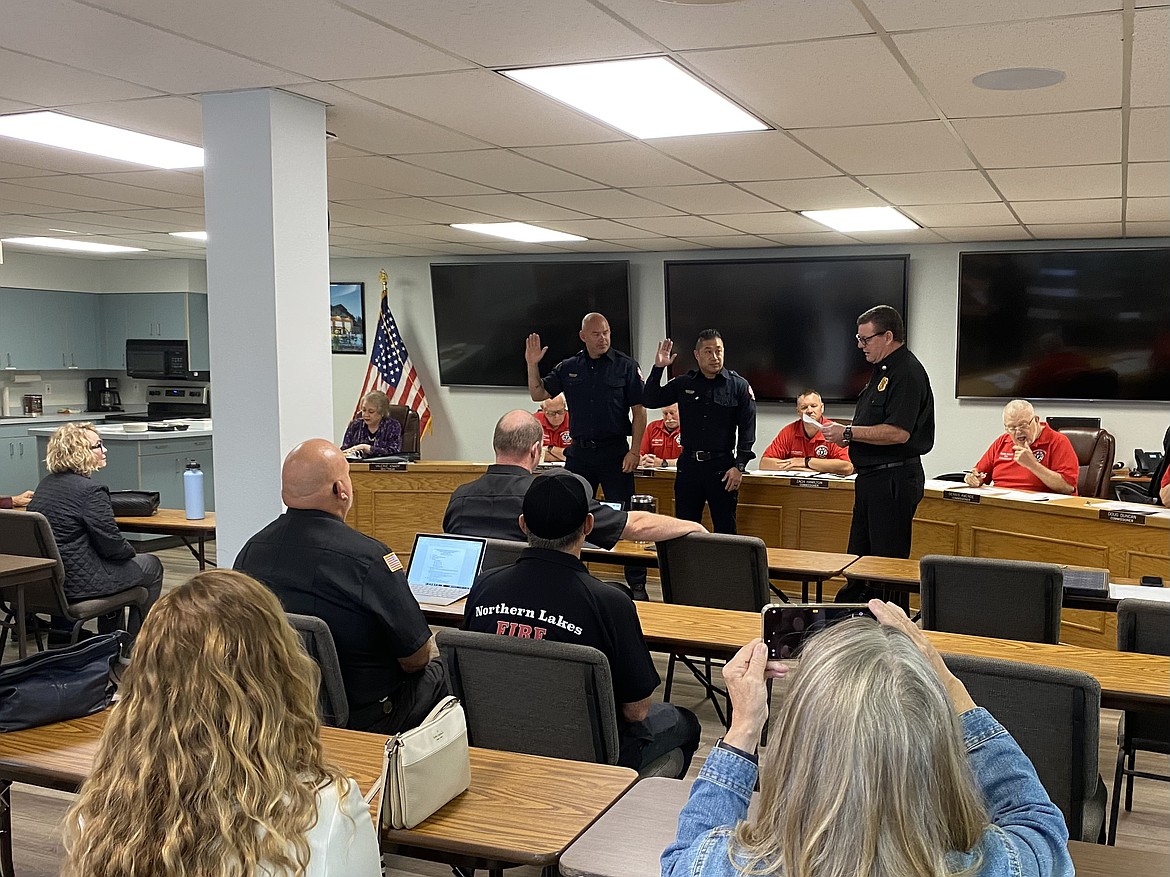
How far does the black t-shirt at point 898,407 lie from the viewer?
536 cm

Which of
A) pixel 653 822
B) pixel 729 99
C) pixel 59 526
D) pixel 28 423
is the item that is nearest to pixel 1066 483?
pixel 729 99

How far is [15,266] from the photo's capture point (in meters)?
10.6

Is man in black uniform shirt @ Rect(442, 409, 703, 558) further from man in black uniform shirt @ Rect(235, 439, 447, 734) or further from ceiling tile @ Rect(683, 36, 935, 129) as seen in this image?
ceiling tile @ Rect(683, 36, 935, 129)

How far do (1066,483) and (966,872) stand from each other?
5.71 m

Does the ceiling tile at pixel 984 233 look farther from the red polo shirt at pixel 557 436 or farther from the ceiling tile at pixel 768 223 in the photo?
the red polo shirt at pixel 557 436

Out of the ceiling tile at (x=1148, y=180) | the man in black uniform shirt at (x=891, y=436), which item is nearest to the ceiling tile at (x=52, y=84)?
the man in black uniform shirt at (x=891, y=436)

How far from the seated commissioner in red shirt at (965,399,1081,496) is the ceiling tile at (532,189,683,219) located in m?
2.53

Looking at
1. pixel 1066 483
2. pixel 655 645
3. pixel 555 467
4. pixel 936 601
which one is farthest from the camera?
pixel 555 467

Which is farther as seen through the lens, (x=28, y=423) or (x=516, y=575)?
(x=28, y=423)

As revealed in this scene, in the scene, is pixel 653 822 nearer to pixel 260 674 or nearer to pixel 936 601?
pixel 260 674

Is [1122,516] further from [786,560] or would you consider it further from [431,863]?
[431,863]

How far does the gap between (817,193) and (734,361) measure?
3419mm

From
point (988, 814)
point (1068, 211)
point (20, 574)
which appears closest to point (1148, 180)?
point (1068, 211)

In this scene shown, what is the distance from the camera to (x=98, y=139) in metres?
4.91
